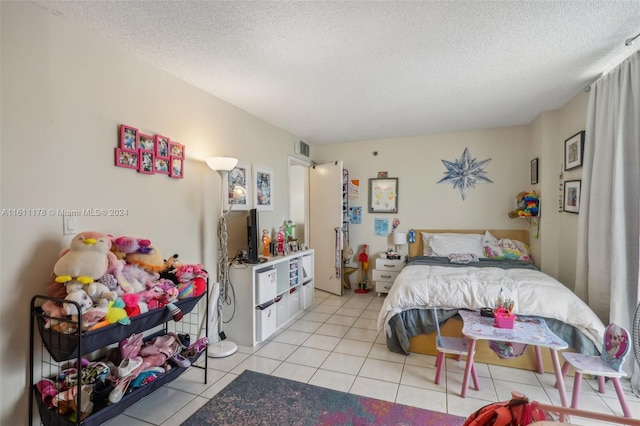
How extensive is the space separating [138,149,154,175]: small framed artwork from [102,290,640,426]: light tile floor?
164 cm

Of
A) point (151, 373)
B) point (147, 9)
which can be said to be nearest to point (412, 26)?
point (147, 9)

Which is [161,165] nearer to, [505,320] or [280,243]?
[280,243]

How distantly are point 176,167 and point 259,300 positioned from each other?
1456 millimetres

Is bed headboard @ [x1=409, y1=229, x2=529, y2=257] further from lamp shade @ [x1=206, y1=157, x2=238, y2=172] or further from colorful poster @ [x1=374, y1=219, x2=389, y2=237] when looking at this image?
lamp shade @ [x1=206, y1=157, x2=238, y2=172]

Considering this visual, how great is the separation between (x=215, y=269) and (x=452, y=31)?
Result: 9.13 feet

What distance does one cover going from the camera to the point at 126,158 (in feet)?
7.14

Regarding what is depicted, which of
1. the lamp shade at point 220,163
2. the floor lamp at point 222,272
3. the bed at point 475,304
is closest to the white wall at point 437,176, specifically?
the bed at point 475,304

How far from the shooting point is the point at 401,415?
1.96m

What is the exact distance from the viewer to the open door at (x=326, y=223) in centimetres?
477

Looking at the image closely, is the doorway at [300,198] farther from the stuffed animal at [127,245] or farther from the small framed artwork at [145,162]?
the stuffed animal at [127,245]

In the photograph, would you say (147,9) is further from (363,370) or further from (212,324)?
(363,370)

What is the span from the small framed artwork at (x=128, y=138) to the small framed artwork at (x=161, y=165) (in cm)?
18

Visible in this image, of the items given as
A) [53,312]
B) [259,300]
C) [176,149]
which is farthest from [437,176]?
[53,312]

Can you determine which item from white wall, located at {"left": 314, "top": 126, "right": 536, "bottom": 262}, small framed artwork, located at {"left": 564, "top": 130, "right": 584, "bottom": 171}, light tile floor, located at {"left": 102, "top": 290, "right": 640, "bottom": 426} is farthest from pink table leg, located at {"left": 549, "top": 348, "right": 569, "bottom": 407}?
white wall, located at {"left": 314, "top": 126, "right": 536, "bottom": 262}
